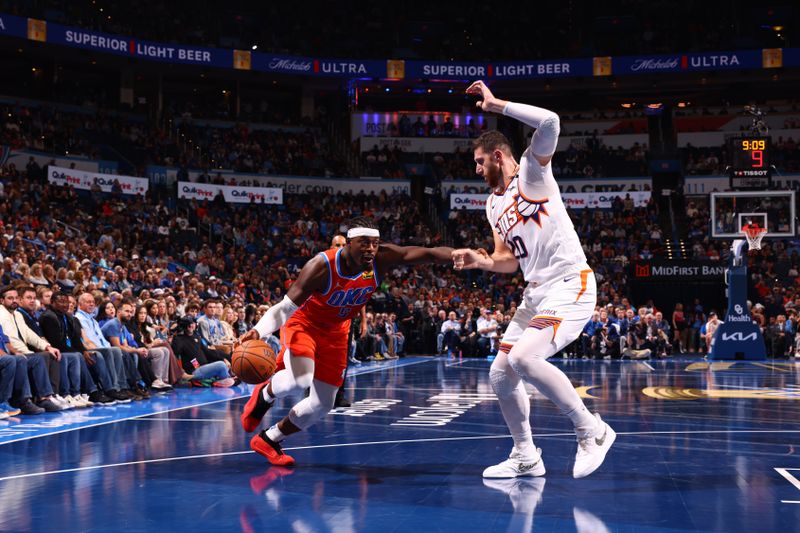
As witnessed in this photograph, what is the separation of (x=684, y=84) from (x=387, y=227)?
16.4 metres

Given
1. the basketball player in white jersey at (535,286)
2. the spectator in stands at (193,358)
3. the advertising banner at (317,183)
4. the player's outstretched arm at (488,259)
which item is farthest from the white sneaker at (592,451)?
the advertising banner at (317,183)

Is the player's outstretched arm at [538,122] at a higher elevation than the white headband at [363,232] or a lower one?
higher

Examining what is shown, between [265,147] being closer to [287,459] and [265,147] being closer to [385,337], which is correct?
[385,337]

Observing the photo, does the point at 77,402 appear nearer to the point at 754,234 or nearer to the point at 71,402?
the point at 71,402

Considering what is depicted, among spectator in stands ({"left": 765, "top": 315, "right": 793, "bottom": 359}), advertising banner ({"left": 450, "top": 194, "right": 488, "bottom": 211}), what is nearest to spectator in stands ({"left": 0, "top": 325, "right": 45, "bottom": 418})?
spectator in stands ({"left": 765, "top": 315, "right": 793, "bottom": 359})

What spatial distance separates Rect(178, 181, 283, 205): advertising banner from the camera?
3050 cm

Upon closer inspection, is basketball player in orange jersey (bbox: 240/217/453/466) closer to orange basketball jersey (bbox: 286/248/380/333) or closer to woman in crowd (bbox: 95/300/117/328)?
orange basketball jersey (bbox: 286/248/380/333)

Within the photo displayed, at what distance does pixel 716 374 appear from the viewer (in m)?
15.3

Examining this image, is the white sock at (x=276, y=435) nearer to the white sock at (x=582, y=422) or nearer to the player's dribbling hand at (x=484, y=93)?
the white sock at (x=582, y=422)

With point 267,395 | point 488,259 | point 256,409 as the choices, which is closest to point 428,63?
point 256,409

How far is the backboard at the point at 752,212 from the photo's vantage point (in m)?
19.6

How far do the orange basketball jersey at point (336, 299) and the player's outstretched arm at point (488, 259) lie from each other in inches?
30.6

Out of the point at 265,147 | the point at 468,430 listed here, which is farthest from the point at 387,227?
the point at 468,430

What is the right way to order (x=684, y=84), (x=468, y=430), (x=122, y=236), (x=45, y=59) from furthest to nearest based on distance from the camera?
1. (x=684, y=84)
2. (x=45, y=59)
3. (x=122, y=236)
4. (x=468, y=430)
